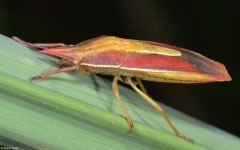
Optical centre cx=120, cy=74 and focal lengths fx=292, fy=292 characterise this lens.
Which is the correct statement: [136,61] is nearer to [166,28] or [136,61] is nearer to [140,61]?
[140,61]

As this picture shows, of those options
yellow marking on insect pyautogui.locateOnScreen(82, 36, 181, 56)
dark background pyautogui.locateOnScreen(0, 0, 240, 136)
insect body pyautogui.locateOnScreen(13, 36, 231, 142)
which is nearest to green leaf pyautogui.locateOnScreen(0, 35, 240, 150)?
insect body pyautogui.locateOnScreen(13, 36, 231, 142)

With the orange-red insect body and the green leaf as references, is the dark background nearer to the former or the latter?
the orange-red insect body

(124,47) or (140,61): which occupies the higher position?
(124,47)

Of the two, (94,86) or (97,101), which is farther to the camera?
(94,86)

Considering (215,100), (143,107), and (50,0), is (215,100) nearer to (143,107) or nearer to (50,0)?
(143,107)

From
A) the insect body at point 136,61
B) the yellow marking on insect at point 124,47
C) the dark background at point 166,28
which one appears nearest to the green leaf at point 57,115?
the insect body at point 136,61

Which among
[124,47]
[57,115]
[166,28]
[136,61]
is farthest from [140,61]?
[166,28]

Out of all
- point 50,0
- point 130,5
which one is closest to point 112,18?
point 130,5
